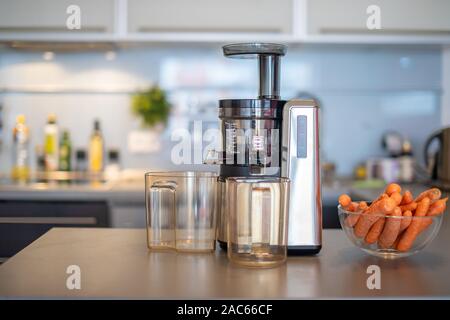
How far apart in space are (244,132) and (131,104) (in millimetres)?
2086

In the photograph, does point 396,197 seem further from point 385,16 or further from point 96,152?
point 96,152

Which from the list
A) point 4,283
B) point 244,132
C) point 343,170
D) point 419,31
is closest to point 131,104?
point 343,170

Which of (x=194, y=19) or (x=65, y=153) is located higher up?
(x=194, y=19)

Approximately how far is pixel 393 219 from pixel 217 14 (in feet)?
6.45

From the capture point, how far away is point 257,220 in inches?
52.4

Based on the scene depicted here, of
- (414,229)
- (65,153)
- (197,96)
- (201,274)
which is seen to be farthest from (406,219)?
(65,153)

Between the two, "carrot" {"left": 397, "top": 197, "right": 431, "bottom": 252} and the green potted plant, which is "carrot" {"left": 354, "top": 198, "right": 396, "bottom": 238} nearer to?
"carrot" {"left": 397, "top": 197, "right": 431, "bottom": 252}

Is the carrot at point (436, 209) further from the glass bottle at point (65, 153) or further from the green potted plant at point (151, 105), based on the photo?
the glass bottle at point (65, 153)

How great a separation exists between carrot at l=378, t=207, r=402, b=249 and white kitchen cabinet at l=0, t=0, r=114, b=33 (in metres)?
2.06

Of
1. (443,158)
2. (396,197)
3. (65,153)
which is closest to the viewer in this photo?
(396,197)

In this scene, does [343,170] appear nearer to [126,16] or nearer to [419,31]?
[419,31]

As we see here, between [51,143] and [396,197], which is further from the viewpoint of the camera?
[51,143]

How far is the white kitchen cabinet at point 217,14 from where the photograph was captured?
3.09m

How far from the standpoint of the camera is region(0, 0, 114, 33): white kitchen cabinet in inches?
121
